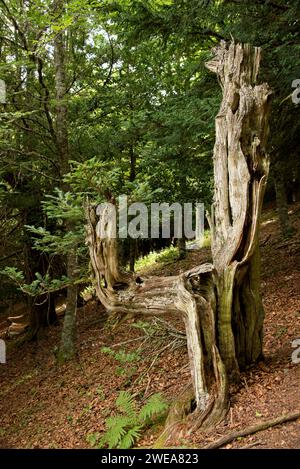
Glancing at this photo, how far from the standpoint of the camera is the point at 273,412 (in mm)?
4387

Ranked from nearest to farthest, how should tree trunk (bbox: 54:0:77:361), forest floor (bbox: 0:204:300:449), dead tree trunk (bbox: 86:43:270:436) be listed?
forest floor (bbox: 0:204:300:449) < dead tree trunk (bbox: 86:43:270:436) < tree trunk (bbox: 54:0:77:361)

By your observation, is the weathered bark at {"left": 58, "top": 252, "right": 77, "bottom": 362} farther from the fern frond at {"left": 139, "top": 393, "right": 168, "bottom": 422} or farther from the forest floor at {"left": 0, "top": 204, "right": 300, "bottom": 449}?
the fern frond at {"left": 139, "top": 393, "right": 168, "bottom": 422}

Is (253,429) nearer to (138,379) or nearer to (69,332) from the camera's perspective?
(138,379)

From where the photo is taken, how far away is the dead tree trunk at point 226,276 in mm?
4793

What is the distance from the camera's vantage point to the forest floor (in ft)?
15.0

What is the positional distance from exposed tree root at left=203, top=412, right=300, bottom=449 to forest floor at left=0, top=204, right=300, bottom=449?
41 mm

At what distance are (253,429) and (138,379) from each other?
323cm

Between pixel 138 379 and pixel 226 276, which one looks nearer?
pixel 226 276

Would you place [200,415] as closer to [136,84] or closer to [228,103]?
[228,103]

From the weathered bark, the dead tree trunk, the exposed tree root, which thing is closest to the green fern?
the dead tree trunk

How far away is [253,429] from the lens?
4.18 m

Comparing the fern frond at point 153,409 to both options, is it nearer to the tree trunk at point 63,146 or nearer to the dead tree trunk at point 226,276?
the dead tree trunk at point 226,276

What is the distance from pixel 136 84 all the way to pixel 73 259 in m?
4.92

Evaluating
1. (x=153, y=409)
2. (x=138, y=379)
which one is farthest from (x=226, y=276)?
(x=138, y=379)
